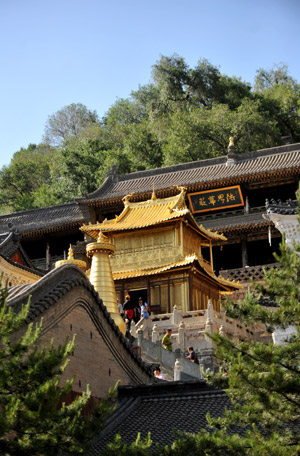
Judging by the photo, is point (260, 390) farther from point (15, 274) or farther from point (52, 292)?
point (15, 274)

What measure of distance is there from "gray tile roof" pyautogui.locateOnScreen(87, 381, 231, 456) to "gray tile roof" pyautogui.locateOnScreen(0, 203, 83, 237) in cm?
3094

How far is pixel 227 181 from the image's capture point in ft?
134

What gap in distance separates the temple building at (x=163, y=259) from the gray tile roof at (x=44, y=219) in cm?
1009

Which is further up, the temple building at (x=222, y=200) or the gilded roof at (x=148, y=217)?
the temple building at (x=222, y=200)

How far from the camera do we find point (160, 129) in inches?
2271

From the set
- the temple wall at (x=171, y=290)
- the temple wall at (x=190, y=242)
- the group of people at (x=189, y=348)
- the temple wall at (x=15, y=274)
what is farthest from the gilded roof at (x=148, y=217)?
the temple wall at (x=15, y=274)

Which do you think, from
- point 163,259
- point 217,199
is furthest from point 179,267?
point 217,199

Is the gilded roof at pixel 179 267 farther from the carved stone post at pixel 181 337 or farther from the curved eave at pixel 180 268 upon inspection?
the carved stone post at pixel 181 337

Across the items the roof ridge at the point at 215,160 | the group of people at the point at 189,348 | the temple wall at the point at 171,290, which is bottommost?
the group of people at the point at 189,348

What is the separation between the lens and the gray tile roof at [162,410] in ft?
38.7

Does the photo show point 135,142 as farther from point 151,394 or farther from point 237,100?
point 151,394

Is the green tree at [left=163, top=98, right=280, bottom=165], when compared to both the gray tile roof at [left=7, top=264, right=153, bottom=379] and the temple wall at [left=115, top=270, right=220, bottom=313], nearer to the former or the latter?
the temple wall at [left=115, top=270, right=220, bottom=313]

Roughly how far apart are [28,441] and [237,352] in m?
3.15

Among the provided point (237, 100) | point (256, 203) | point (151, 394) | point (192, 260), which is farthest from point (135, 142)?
point (151, 394)
